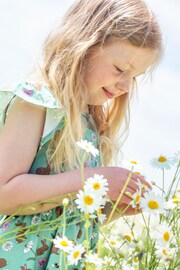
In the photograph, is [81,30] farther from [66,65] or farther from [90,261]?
[90,261]

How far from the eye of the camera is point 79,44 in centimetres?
177

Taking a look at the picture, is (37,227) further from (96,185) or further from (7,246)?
(96,185)

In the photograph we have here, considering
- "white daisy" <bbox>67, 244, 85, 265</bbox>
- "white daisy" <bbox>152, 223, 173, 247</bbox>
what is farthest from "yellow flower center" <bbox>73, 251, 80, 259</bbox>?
"white daisy" <bbox>152, 223, 173, 247</bbox>

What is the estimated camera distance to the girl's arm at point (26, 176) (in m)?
1.48

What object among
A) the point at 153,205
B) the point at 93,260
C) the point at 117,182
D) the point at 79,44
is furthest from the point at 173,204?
the point at 79,44

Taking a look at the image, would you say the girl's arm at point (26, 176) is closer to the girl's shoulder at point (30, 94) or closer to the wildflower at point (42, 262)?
the girl's shoulder at point (30, 94)

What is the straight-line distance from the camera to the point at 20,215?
1599mm

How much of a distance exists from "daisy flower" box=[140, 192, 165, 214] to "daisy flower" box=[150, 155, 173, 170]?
0.18m

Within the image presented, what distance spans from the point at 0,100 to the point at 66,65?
0.83 ft

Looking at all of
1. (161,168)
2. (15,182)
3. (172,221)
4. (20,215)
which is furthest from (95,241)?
(172,221)

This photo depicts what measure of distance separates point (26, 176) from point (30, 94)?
26 cm

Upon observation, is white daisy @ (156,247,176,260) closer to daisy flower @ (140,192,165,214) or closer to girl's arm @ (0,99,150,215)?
daisy flower @ (140,192,165,214)

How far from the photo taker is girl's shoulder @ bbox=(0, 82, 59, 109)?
160cm

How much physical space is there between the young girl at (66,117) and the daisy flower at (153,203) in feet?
1.09
